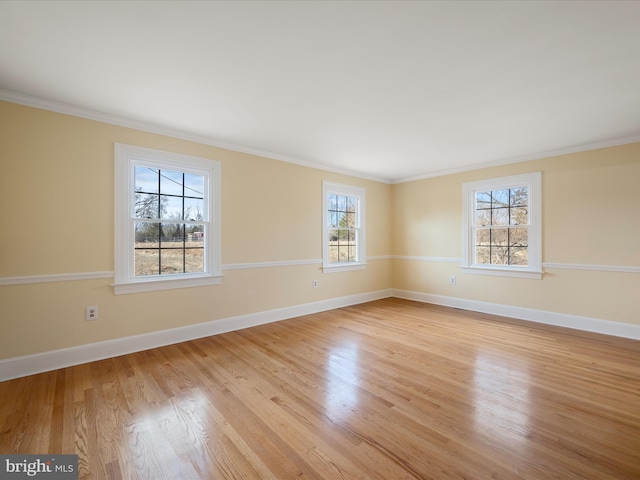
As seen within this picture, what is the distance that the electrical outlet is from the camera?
9.46 feet

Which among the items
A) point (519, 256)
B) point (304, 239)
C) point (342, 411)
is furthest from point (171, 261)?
point (519, 256)

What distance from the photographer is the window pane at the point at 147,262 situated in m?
3.25

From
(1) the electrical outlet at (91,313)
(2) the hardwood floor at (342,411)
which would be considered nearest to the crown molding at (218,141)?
(1) the electrical outlet at (91,313)

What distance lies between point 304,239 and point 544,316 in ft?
12.4

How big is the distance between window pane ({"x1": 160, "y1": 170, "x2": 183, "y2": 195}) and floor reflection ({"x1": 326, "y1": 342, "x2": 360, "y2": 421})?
267 centimetres

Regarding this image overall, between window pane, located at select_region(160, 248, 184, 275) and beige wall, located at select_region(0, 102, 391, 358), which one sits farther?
window pane, located at select_region(160, 248, 184, 275)

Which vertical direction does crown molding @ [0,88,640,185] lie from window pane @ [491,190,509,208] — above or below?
above

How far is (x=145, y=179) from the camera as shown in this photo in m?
3.31

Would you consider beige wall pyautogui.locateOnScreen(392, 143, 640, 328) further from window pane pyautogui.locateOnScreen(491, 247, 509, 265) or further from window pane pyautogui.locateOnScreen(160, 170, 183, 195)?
window pane pyautogui.locateOnScreen(160, 170, 183, 195)

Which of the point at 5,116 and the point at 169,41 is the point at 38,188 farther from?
the point at 169,41

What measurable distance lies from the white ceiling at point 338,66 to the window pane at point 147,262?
146 centimetres

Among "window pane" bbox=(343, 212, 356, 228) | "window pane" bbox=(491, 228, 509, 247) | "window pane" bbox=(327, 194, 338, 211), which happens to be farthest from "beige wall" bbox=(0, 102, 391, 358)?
"window pane" bbox=(491, 228, 509, 247)

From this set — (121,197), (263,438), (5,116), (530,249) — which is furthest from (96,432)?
(530,249)

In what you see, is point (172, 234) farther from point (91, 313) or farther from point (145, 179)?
point (91, 313)
